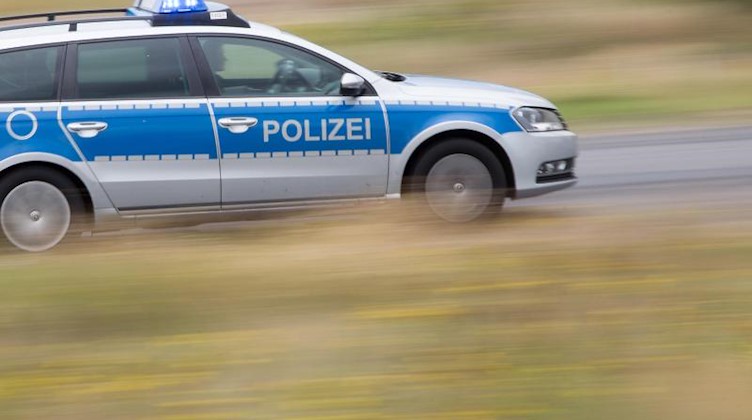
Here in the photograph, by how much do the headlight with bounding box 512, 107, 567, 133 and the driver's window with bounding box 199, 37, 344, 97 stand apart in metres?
1.23

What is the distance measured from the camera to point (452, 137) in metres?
8.33

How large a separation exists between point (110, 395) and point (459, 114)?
4.46 m

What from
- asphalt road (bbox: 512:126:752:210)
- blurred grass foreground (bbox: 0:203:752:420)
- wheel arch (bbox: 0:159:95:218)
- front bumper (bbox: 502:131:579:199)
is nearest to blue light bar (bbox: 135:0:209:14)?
wheel arch (bbox: 0:159:95:218)

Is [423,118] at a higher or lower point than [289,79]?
lower

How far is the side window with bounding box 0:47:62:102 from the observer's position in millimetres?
7906

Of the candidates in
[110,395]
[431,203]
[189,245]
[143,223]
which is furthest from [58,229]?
[110,395]

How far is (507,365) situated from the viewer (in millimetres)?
4340

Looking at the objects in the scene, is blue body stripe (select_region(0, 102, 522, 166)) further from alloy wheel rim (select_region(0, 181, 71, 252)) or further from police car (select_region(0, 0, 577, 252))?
alloy wheel rim (select_region(0, 181, 71, 252))

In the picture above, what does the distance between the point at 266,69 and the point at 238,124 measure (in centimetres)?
45

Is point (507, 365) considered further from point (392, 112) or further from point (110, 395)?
point (392, 112)

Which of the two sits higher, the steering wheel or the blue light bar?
the blue light bar

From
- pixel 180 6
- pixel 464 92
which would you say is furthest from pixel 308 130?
pixel 180 6

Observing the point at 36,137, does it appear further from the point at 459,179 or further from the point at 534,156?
the point at 534,156

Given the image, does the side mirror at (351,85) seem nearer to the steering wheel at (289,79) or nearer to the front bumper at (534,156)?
the steering wheel at (289,79)
